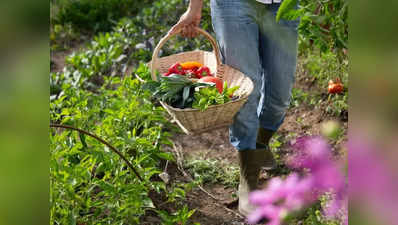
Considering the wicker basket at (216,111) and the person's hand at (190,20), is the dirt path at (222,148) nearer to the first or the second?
the wicker basket at (216,111)

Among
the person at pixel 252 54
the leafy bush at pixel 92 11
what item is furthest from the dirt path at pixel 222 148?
the leafy bush at pixel 92 11

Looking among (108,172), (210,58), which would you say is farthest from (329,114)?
(108,172)

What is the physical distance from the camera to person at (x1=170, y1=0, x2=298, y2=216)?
160cm

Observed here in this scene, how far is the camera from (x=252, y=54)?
1656 millimetres

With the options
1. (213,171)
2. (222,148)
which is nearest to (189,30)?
(213,171)

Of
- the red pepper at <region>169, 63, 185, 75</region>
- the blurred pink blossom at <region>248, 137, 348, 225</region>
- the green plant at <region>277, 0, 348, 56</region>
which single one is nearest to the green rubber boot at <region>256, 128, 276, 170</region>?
the red pepper at <region>169, 63, 185, 75</region>

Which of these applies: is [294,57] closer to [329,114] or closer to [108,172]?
[329,114]

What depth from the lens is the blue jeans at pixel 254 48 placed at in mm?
1609

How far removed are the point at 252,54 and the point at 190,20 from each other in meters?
0.27
